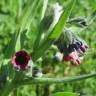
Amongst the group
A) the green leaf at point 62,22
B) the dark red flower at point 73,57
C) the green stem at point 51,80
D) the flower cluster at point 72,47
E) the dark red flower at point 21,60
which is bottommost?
the green stem at point 51,80

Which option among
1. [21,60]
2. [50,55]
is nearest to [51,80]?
[21,60]

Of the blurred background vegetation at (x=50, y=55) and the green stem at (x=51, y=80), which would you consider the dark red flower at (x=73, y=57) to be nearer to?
the green stem at (x=51, y=80)

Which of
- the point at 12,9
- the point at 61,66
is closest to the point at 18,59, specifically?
the point at 12,9

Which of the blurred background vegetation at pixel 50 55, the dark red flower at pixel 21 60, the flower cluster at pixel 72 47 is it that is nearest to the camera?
the dark red flower at pixel 21 60

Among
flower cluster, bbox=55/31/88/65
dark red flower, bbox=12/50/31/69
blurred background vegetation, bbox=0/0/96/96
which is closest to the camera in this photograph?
dark red flower, bbox=12/50/31/69

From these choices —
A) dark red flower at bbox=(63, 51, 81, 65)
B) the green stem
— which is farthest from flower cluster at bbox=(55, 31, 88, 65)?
the green stem

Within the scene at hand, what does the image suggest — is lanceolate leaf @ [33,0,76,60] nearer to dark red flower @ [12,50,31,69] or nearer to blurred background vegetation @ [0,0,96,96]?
dark red flower @ [12,50,31,69]

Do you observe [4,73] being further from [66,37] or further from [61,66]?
[61,66]

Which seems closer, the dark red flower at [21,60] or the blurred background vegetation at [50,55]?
the dark red flower at [21,60]

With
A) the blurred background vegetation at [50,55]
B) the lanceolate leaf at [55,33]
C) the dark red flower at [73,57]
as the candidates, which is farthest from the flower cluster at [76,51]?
the blurred background vegetation at [50,55]
